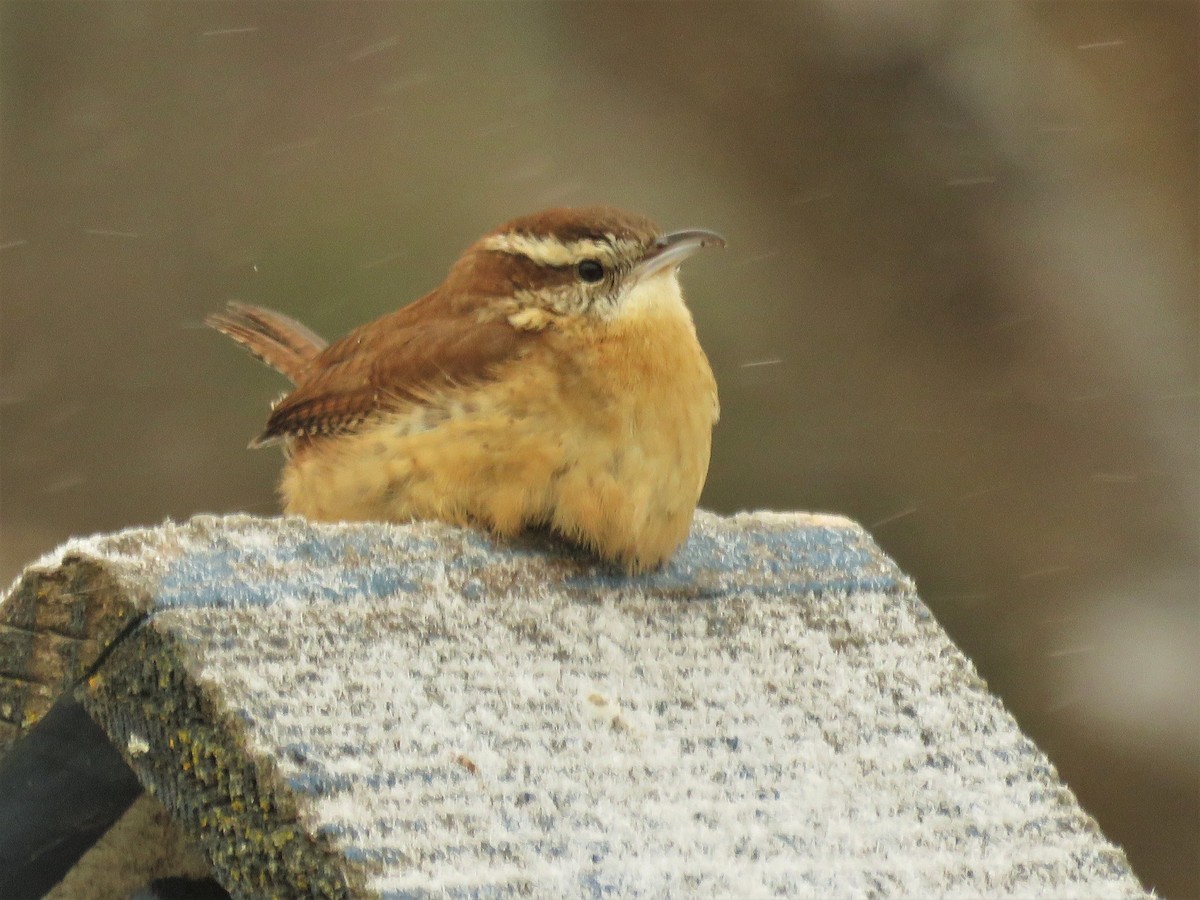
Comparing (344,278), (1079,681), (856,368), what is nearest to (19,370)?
(344,278)

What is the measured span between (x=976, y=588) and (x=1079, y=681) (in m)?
0.59

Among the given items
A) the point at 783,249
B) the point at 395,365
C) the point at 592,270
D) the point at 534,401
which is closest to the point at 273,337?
the point at 395,365

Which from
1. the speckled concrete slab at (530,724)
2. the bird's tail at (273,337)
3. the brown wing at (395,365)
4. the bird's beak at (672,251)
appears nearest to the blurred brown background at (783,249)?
the bird's tail at (273,337)

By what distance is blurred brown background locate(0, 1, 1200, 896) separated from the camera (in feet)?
18.8

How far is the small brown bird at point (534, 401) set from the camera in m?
2.62

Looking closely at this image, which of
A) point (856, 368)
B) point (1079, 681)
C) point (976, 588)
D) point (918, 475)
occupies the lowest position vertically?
point (1079, 681)

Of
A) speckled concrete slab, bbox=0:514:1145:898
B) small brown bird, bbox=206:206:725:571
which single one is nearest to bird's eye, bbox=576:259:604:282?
small brown bird, bbox=206:206:725:571

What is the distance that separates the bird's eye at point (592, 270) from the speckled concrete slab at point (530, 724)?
632 millimetres

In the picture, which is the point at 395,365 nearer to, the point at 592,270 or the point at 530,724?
the point at 592,270

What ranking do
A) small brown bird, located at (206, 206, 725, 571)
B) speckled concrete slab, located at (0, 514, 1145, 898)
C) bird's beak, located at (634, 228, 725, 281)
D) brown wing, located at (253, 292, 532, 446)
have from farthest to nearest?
bird's beak, located at (634, 228, 725, 281) → brown wing, located at (253, 292, 532, 446) → small brown bird, located at (206, 206, 725, 571) → speckled concrete slab, located at (0, 514, 1145, 898)

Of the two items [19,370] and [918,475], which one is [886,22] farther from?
[19,370]

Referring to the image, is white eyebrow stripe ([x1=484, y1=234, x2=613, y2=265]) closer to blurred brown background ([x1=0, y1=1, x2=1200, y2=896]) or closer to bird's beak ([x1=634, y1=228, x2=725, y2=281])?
bird's beak ([x1=634, y1=228, x2=725, y2=281])

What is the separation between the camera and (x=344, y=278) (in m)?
6.34

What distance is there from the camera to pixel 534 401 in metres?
2.71
